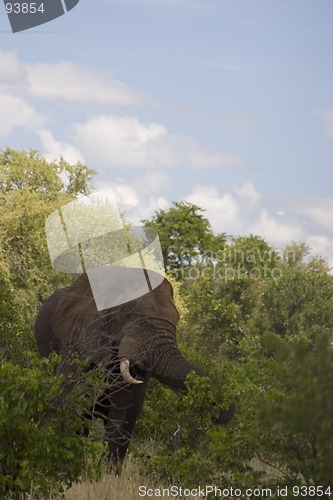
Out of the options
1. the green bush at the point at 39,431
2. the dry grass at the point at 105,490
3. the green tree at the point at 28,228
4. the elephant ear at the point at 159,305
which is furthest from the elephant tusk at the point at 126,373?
the green tree at the point at 28,228

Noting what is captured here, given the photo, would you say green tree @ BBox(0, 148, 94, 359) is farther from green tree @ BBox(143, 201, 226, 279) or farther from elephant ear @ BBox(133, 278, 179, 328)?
elephant ear @ BBox(133, 278, 179, 328)

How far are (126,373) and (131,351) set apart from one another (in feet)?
1.11

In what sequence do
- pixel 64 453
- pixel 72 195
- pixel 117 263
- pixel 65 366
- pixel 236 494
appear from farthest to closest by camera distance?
pixel 72 195 < pixel 117 263 < pixel 65 366 < pixel 64 453 < pixel 236 494

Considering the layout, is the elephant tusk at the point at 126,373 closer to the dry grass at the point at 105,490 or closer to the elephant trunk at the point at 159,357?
the elephant trunk at the point at 159,357

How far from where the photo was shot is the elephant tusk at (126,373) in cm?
1456

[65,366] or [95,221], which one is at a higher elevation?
[65,366]

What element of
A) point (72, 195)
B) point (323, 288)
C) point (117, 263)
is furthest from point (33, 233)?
point (117, 263)

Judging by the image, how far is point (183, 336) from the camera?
49562 millimetres

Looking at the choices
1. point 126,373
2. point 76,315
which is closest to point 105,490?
point 126,373

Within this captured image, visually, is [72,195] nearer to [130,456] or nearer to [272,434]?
[130,456]

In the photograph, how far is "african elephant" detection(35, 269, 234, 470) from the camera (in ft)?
48.1

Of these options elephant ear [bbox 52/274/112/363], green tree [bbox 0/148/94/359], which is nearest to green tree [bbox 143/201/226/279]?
green tree [bbox 0/148/94/359]

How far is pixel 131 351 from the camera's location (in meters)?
14.9

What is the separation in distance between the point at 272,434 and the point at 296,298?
41423 mm
